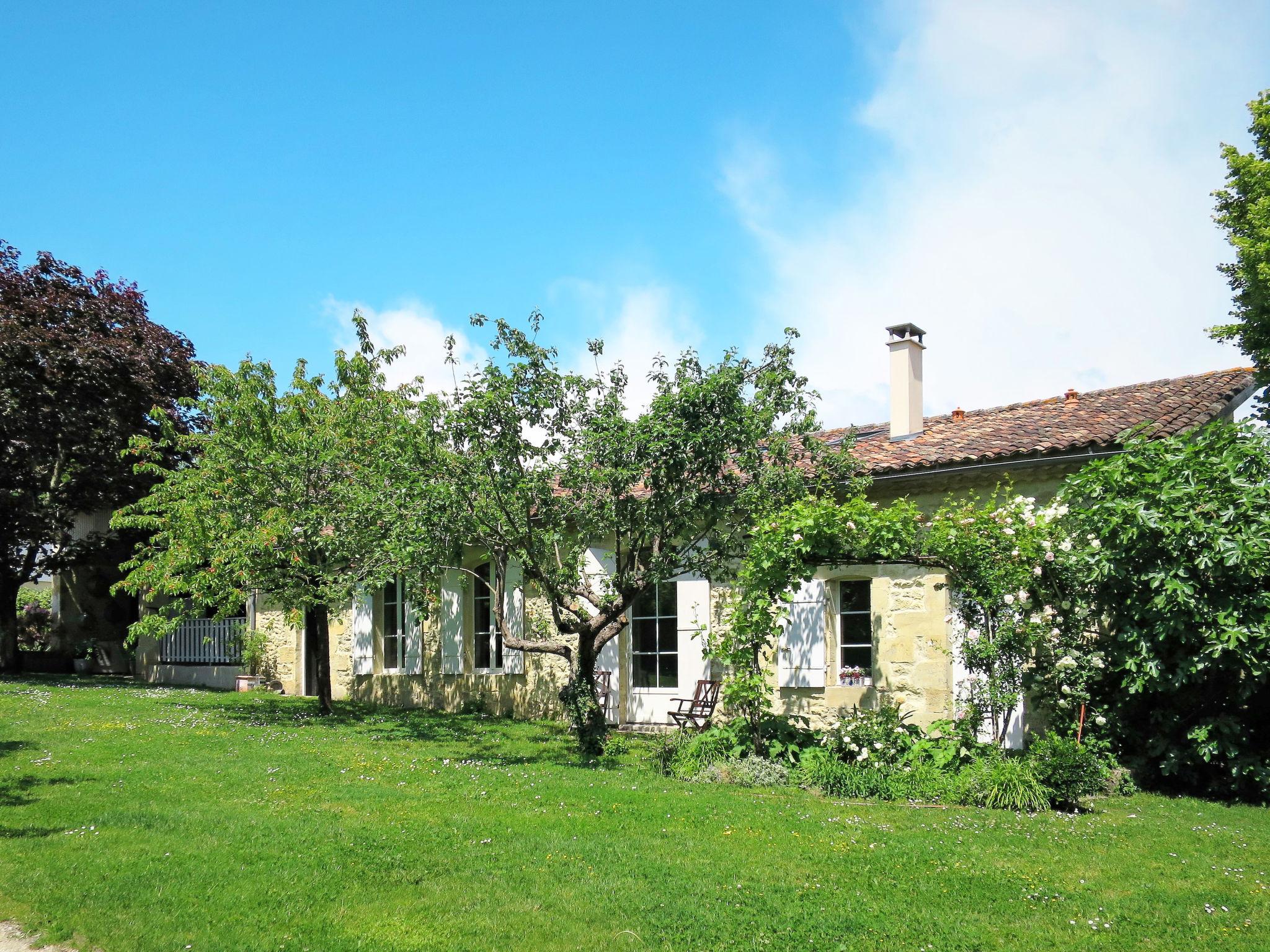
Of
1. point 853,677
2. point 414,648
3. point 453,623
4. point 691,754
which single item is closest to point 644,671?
point 853,677

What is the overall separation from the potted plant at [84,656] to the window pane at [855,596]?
17297 mm

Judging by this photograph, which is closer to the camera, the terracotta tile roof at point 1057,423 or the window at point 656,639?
the terracotta tile roof at point 1057,423

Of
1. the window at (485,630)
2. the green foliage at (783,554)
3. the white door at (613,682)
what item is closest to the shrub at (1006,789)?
the green foliage at (783,554)

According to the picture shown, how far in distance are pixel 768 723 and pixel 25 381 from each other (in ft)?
49.8

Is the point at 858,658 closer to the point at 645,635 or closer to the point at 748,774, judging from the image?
the point at 645,635

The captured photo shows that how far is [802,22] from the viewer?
8906mm

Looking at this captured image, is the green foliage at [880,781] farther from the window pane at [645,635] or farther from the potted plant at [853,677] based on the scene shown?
the window pane at [645,635]

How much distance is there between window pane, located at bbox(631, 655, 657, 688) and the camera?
12763 mm

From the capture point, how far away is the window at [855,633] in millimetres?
11125


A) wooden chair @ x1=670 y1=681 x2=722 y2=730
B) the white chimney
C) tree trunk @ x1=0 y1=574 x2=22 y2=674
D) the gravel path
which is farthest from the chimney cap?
tree trunk @ x1=0 y1=574 x2=22 y2=674

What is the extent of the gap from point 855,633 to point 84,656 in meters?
17.7

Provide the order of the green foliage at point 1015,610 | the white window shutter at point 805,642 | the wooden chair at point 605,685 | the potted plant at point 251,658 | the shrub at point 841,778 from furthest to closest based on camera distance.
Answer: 1. the potted plant at point 251,658
2. the wooden chair at point 605,685
3. the white window shutter at point 805,642
4. the green foliage at point 1015,610
5. the shrub at point 841,778

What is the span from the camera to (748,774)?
857 centimetres

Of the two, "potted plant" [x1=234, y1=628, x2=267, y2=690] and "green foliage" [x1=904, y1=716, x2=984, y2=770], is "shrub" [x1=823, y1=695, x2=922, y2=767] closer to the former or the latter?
"green foliage" [x1=904, y1=716, x2=984, y2=770]
